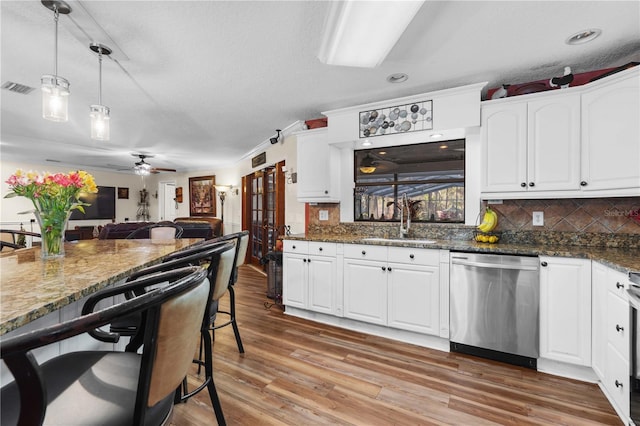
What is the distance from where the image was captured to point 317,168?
3.52 metres

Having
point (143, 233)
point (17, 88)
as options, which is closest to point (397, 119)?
point (143, 233)

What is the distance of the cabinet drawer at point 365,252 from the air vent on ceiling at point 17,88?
3.45m

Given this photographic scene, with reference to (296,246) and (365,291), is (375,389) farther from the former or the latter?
(296,246)

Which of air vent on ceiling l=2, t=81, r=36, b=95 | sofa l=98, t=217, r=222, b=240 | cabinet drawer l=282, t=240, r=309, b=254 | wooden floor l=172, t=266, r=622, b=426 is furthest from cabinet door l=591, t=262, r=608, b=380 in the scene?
air vent on ceiling l=2, t=81, r=36, b=95

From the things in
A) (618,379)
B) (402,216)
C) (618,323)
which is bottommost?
(618,379)

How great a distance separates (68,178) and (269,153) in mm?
3598

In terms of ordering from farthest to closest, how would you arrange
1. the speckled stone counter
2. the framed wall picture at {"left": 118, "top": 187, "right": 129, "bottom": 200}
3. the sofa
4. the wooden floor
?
the framed wall picture at {"left": 118, "top": 187, "right": 129, "bottom": 200} → the sofa → the wooden floor → the speckled stone counter

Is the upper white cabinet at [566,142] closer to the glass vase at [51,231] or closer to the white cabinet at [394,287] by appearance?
the white cabinet at [394,287]

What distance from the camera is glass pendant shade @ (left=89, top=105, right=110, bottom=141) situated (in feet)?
6.86

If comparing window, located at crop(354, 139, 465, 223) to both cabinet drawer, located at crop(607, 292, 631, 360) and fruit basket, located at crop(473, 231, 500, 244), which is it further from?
cabinet drawer, located at crop(607, 292, 631, 360)

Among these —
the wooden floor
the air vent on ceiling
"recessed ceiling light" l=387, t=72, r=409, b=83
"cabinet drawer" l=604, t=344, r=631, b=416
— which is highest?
the air vent on ceiling

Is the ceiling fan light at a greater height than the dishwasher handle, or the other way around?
the ceiling fan light

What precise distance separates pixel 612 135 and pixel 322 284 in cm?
264

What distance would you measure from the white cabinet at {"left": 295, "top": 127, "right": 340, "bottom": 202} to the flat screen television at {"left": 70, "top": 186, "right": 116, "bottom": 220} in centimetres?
747
